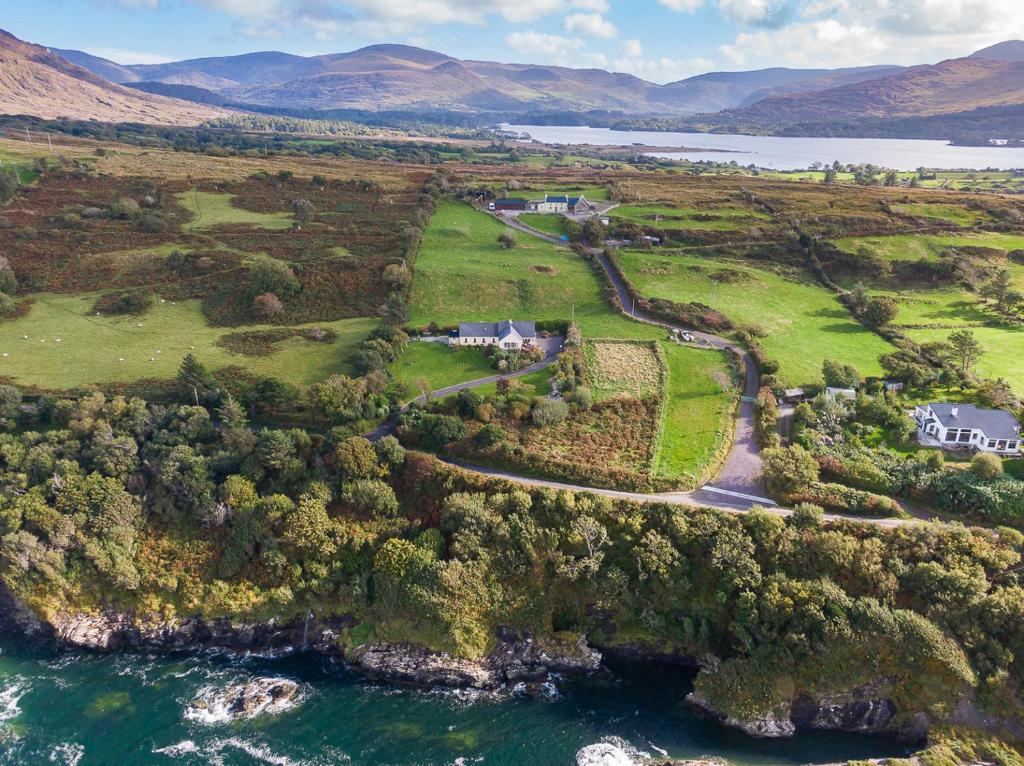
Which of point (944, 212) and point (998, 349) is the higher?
point (944, 212)

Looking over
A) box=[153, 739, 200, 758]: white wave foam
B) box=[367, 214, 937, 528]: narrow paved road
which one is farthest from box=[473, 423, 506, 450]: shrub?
box=[153, 739, 200, 758]: white wave foam

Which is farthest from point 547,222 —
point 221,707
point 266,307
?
point 221,707

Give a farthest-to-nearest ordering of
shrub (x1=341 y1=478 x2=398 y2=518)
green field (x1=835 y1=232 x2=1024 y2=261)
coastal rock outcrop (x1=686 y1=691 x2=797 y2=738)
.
→ 1. green field (x1=835 y1=232 x2=1024 y2=261)
2. shrub (x1=341 y1=478 x2=398 y2=518)
3. coastal rock outcrop (x1=686 y1=691 x2=797 y2=738)

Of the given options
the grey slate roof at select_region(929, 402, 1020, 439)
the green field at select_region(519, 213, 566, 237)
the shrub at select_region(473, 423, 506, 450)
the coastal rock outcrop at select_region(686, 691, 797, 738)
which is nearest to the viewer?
the coastal rock outcrop at select_region(686, 691, 797, 738)

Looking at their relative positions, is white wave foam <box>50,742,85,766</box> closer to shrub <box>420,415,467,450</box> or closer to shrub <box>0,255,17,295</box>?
shrub <box>420,415,467,450</box>

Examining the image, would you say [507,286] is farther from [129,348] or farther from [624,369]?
[129,348]

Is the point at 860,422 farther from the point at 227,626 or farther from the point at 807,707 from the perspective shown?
the point at 227,626

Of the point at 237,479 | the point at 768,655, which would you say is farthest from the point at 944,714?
the point at 237,479
